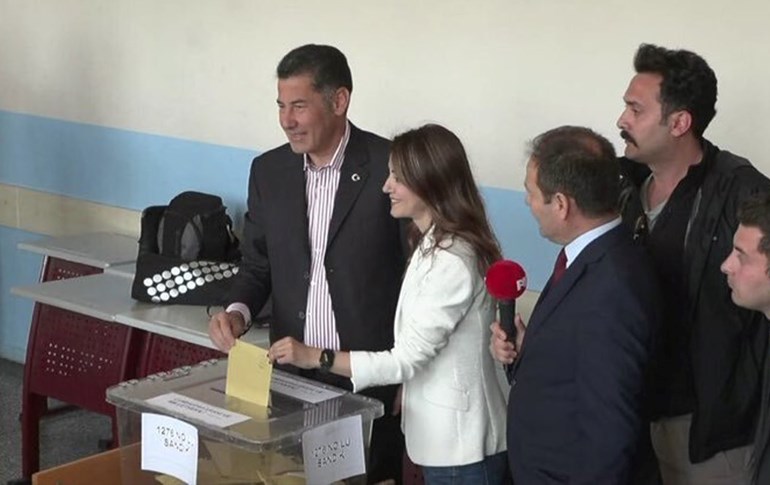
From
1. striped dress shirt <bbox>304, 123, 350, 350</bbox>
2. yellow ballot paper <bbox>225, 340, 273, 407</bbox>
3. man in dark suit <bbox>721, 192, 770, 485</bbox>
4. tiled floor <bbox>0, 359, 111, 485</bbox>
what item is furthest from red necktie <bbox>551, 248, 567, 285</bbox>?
tiled floor <bbox>0, 359, 111, 485</bbox>

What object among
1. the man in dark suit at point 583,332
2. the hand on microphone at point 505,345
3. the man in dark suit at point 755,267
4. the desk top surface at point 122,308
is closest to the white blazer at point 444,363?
the hand on microphone at point 505,345

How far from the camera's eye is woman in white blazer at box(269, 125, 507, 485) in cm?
248

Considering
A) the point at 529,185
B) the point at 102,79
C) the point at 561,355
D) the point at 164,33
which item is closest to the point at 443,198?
the point at 529,185

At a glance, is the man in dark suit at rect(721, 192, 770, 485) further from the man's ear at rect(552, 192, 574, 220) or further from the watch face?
the watch face

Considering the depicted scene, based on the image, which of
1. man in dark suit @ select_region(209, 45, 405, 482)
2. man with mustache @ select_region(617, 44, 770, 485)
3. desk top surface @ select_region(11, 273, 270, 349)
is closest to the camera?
man with mustache @ select_region(617, 44, 770, 485)

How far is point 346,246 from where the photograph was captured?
9.59ft

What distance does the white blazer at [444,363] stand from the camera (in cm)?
247

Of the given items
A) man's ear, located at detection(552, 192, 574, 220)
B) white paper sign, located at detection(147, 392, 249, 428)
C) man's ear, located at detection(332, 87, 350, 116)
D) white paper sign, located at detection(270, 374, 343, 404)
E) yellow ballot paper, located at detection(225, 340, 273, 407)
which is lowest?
white paper sign, located at detection(147, 392, 249, 428)

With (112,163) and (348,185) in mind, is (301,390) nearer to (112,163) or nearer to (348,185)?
(348,185)

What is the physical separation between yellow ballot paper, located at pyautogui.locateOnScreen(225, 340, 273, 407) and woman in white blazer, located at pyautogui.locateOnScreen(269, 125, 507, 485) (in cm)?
9

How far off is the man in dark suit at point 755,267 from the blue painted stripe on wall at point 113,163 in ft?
8.63

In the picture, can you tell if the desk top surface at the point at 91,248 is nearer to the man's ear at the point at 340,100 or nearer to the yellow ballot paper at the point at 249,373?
the man's ear at the point at 340,100

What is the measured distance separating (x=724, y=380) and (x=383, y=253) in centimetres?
92

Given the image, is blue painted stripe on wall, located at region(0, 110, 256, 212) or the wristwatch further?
blue painted stripe on wall, located at region(0, 110, 256, 212)
